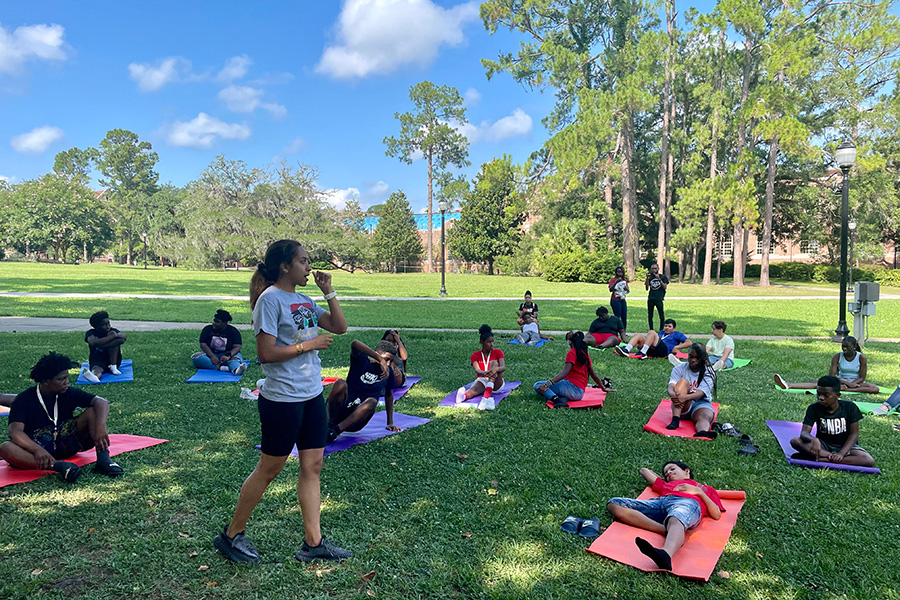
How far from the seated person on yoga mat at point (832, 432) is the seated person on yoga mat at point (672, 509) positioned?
1536 millimetres

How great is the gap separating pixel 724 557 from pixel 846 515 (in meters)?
1.34

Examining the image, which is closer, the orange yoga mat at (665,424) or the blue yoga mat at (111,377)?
the orange yoga mat at (665,424)

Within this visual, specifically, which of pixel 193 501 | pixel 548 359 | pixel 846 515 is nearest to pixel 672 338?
pixel 548 359

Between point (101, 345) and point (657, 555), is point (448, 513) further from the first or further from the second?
point (101, 345)

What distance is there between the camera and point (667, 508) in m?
4.03

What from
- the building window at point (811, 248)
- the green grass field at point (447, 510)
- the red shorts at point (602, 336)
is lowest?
the green grass field at point (447, 510)

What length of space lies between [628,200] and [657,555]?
37.2 metres

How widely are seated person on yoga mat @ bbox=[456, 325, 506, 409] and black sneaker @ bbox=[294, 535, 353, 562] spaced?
12.8ft

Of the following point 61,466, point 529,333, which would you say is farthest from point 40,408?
point 529,333

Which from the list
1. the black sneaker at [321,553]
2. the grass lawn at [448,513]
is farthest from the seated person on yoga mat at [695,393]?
the black sneaker at [321,553]

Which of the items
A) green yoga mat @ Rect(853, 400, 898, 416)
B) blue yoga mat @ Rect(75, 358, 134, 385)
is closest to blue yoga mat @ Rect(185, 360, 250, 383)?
blue yoga mat @ Rect(75, 358, 134, 385)

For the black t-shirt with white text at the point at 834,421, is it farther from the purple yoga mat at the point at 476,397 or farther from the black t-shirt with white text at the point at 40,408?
the black t-shirt with white text at the point at 40,408

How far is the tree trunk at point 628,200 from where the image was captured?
122ft

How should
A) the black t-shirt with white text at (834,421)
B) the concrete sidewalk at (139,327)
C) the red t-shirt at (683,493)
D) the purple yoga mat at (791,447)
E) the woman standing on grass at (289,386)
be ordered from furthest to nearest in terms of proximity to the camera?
the concrete sidewalk at (139,327) < the black t-shirt with white text at (834,421) < the purple yoga mat at (791,447) < the red t-shirt at (683,493) < the woman standing on grass at (289,386)
